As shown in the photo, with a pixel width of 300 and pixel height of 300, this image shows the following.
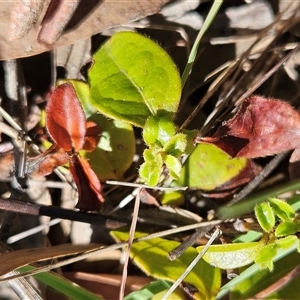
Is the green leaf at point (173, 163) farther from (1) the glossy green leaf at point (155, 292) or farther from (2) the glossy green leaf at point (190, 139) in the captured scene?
(1) the glossy green leaf at point (155, 292)

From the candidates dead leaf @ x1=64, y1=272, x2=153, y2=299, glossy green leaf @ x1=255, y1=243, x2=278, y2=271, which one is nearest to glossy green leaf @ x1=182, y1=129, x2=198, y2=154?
glossy green leaf @ x1=255, y1=243, x2=278, y2=271

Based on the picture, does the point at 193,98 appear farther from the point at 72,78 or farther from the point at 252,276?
the point at 252,276

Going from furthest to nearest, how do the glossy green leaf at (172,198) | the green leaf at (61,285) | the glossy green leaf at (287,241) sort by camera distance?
1. the glossy green leaf at (172,198)
2. the green leaf at (61,285)
3. the glossy green leaf at (287,241)

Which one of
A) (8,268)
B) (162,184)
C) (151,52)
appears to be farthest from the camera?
(162,184)

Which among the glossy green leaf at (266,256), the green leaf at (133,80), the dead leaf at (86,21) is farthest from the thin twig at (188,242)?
the dead leaf at (86,21)

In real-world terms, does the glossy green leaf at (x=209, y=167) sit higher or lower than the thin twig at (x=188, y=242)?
higher

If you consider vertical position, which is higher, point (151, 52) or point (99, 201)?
point (151, 52)

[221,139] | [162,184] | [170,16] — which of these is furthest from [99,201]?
[170,16]
